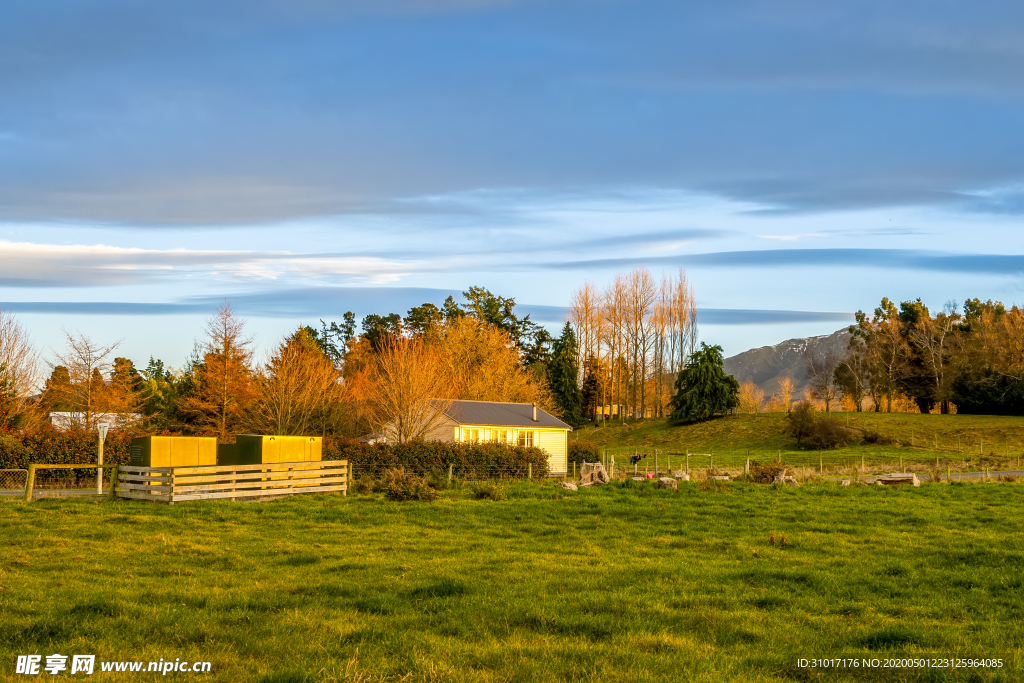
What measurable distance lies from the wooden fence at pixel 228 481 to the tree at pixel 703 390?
53.9 metres

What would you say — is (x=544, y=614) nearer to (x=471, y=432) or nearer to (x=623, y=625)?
(x=623, y=625)

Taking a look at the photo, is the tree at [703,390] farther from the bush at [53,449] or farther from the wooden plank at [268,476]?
the bush at [53,449]

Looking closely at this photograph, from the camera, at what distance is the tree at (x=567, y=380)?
83.9 m

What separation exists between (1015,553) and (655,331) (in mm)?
72359

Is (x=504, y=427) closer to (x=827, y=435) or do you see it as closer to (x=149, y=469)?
(x=827, y=435)

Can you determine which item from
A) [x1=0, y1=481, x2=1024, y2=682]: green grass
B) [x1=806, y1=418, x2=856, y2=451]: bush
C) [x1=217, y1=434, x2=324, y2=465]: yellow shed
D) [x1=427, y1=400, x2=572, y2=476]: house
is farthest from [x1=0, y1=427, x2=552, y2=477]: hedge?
[x1=806, y1=418, x2=856, y2=451]: bush

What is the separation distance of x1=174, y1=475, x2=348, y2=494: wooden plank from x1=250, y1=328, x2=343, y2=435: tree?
20.6 metres

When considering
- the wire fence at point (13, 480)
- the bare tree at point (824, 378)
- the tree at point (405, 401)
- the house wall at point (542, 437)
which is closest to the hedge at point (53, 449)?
the wire fence at point (13, 480)

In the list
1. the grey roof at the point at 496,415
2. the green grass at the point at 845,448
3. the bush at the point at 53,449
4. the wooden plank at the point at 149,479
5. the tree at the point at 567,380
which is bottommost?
the green grass at the point at 845,448

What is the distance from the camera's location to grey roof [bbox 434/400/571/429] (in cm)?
4834

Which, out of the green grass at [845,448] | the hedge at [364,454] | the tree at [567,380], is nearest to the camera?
the hedge at [364,454]

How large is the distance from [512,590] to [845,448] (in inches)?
2048

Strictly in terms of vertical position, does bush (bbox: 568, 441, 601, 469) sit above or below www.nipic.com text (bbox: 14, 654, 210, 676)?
below

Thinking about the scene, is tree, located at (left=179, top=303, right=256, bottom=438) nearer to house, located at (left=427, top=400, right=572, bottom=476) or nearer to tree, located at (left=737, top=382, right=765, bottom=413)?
house, located at (left=427, top=400, right=572, bottom=476)
